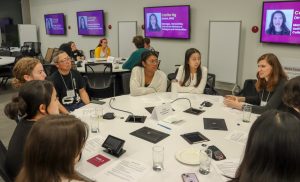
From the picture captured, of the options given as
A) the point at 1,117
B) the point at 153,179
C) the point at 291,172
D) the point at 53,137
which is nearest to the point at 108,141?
the point at 153,179

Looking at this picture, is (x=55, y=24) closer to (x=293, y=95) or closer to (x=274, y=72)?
(x=274, y=72)

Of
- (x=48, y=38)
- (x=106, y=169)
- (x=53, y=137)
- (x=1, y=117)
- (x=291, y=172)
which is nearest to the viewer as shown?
(x=291, y=172)

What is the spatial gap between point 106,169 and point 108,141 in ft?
0.80

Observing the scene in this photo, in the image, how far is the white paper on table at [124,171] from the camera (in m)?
1.52

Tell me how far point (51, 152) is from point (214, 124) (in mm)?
1522

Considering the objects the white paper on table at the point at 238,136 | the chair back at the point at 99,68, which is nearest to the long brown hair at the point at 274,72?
the white paper on table at the point at 238,136

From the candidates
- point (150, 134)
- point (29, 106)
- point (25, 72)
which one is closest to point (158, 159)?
point (150, 134)

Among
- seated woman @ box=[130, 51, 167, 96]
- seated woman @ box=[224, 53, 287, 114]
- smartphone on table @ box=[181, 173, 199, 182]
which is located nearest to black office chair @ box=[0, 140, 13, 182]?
smartphone on table @ box=[181, 173, 199, 182]

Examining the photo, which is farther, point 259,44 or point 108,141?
point 259,44

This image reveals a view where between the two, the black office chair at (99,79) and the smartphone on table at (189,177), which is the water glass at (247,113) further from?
the black office chair at (99,79)

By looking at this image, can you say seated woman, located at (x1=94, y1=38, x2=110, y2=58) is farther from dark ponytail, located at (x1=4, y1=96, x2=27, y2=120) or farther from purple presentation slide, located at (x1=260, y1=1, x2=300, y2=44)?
dark ponytail, located at (x1=4, y1=96, x2=27, y2=120)

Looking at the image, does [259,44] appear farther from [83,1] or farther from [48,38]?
[48,38]

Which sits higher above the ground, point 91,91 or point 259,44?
point 259,44

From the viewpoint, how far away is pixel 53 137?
115 centimetres
